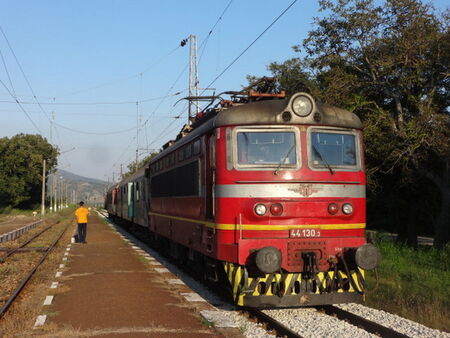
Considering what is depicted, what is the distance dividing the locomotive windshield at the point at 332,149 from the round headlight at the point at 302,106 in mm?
337

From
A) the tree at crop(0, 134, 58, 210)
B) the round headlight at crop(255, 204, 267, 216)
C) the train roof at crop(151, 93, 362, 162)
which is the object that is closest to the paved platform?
the round headlight at crop(255, 204, 267, 216)

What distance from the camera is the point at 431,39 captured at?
17.0 m

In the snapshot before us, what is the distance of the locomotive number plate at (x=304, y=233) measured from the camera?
26.0ft

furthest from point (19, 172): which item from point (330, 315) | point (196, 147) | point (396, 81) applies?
point (330, 315)

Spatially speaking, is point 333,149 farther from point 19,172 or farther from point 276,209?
point 19,172

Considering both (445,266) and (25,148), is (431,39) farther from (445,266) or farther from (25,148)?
(25,148)

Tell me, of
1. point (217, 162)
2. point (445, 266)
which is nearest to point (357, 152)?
point (217, 162)

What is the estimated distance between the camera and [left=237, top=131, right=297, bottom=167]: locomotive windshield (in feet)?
26.6

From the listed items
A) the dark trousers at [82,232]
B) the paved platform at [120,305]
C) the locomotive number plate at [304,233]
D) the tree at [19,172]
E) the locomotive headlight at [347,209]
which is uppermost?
the tree at [19,172]

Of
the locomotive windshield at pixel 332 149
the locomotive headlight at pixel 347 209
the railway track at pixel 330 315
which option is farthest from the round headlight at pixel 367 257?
the locomotive windshield at pixel 332 149

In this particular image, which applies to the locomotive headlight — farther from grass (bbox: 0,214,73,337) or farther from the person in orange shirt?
the person in orange shirt

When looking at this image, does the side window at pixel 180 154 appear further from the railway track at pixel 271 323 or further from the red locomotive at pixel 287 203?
the railway track at pixel 271 323

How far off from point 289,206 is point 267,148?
37.5 inches

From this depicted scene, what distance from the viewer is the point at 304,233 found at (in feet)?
26.1
